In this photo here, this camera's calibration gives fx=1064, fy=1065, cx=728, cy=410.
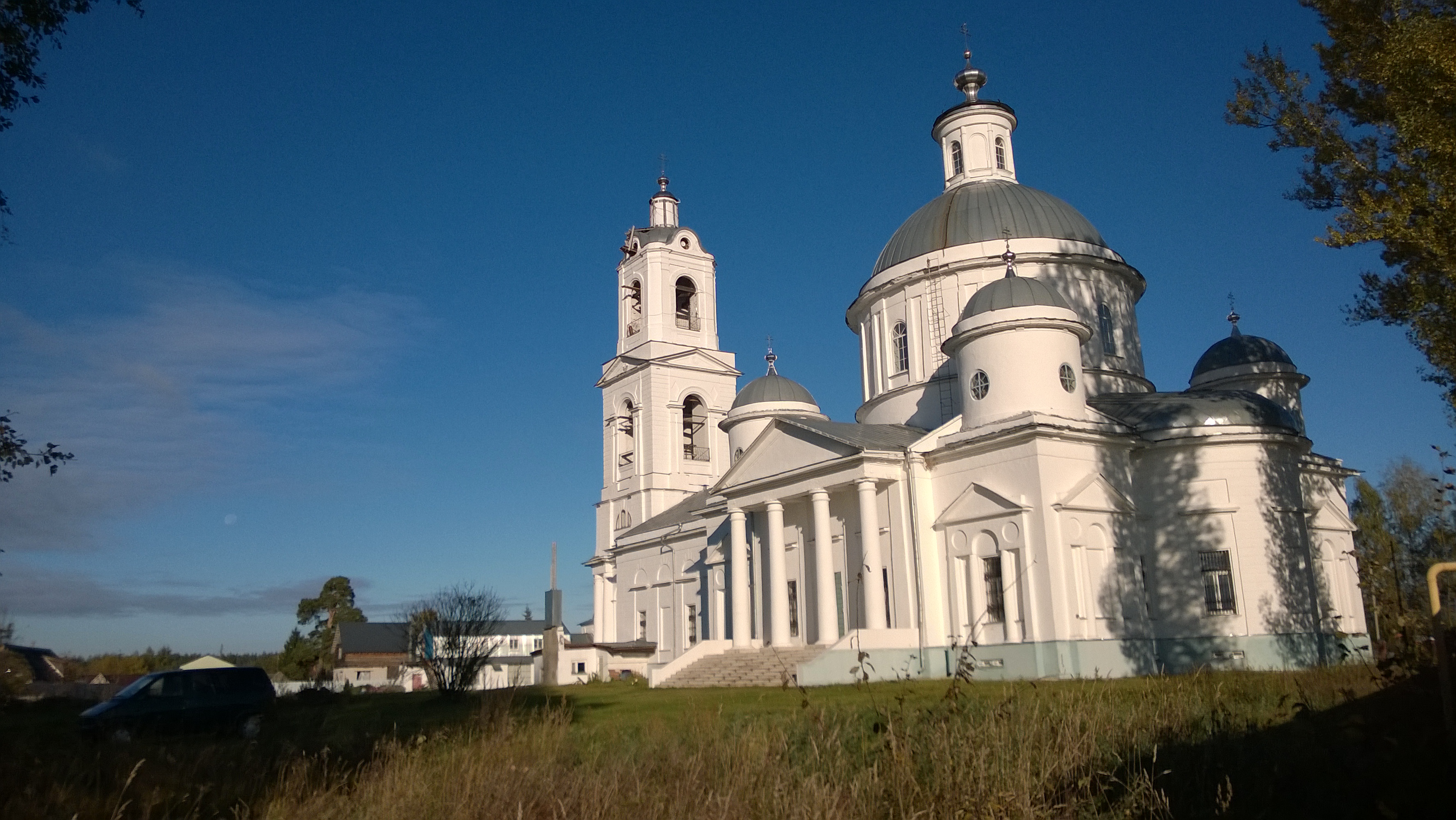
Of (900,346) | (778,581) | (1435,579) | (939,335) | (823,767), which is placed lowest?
(823,767)

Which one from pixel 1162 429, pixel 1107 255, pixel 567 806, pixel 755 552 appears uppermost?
pixel 1107 255

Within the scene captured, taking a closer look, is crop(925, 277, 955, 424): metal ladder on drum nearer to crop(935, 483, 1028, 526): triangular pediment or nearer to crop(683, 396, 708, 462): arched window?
crop(935, 483, 1028, 526): triangular pediment

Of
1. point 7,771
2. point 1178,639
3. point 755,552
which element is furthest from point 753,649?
point 7,771

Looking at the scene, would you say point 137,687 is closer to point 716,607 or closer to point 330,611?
point 716,607

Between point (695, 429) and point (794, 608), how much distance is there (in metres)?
17.2

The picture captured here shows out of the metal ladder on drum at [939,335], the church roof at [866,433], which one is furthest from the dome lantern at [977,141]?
the church roof at [866,433]

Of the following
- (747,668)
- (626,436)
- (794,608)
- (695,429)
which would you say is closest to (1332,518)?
(794,608)

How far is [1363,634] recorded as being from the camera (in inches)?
1029

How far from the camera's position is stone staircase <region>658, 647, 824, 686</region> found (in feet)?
85.0

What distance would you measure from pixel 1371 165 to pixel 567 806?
1434cm

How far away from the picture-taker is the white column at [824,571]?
27.1 m

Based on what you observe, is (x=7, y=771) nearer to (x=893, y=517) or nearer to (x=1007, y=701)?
(x=1007, y=701)

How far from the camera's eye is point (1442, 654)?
18.4 feet

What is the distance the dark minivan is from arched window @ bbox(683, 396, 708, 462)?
2806 centimetres
